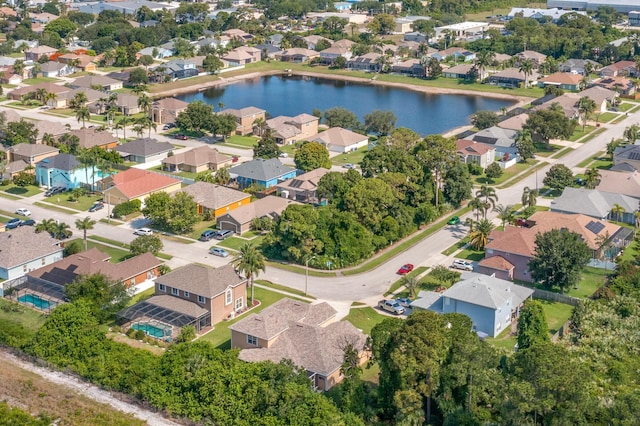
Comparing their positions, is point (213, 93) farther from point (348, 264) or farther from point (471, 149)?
point (348, 264)

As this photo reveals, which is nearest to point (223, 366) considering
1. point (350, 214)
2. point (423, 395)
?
point (423, 395)

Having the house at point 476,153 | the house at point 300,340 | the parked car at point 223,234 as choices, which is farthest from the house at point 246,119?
the house at point 300,340

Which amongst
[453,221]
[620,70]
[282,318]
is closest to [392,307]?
[282,318]

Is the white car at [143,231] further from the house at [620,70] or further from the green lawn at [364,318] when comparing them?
the house at [620,70]

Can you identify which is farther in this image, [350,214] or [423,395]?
[350,214]

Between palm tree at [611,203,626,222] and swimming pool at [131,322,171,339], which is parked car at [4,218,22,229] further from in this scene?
palm tree at [611,203,626,222]

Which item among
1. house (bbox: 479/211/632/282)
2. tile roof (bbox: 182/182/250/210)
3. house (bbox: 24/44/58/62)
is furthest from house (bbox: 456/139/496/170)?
house (bbox: 24/44/58/62)
